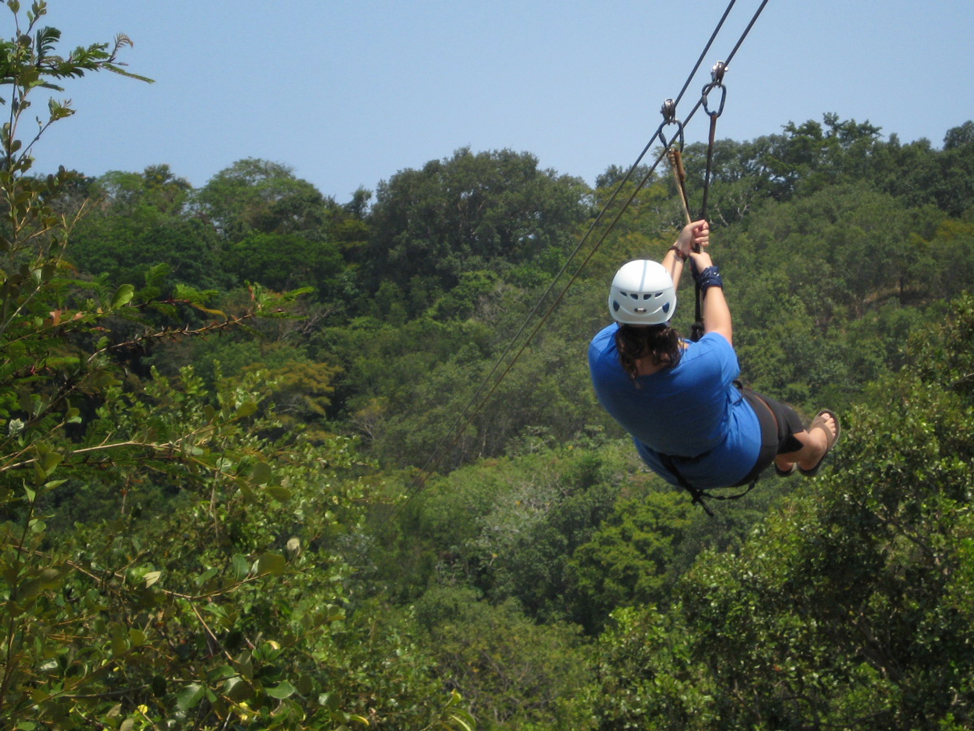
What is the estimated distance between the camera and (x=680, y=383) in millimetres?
2420

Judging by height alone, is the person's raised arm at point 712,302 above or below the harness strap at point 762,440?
above

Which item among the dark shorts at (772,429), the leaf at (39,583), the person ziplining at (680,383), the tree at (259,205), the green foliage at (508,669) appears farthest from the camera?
the tree at (259,205)

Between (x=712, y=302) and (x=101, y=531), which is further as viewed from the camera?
(x=101, y=531)

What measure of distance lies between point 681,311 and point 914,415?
20831 mm

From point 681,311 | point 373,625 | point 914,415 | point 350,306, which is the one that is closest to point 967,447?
point 914,415

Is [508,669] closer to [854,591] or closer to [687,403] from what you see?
[854,591]

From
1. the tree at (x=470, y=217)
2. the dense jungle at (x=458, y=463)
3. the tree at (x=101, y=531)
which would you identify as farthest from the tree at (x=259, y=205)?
the tree at (x=101, y=531)

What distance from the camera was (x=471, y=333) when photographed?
31641 mm

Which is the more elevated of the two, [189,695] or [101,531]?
[101,531]

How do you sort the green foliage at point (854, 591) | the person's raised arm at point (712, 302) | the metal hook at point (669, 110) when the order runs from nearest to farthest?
the person's raised arm at point (712, 302)
the metal hook at point (669, 110)
the green foliage at point (854, 591)

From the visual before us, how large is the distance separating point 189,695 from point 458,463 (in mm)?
24543

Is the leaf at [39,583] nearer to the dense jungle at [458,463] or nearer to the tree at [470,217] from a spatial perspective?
the dense jungle at [458,463]

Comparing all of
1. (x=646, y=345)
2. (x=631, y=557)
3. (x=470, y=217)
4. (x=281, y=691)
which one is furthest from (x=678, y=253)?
(x=470, y=217)

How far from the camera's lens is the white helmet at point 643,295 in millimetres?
2326
